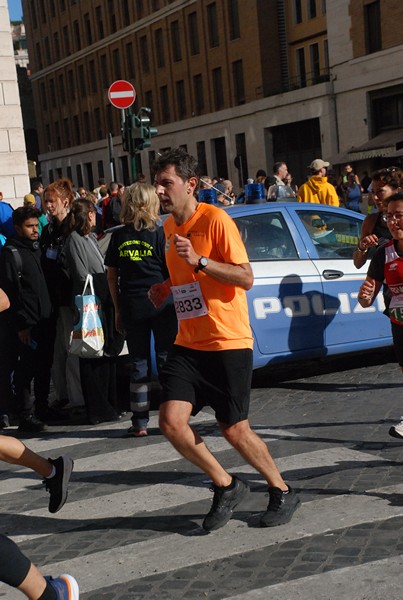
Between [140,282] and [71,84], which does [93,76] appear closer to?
[71,84]

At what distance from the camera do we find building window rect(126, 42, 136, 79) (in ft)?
203

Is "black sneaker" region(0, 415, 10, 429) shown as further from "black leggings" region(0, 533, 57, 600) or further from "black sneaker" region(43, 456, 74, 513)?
"black leggings" region(0, 533, 57, 600)

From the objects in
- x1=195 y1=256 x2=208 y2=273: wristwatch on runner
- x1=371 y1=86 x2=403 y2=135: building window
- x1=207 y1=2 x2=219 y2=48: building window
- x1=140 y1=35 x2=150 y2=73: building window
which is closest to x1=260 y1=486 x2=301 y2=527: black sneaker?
x1=195 y1=256 x2=208 y2=273: wristwatch on runner

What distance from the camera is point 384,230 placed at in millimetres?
8344

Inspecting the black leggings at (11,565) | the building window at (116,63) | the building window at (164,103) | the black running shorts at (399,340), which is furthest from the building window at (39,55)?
the black leggings at (11,565)

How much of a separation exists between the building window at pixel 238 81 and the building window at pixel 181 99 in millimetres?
5691

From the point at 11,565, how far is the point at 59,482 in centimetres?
160

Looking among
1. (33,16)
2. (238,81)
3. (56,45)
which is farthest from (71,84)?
(238,81)

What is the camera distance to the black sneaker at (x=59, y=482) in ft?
16.9

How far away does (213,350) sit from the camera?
5.04 m

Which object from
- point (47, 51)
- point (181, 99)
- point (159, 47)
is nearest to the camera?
point (181, 99)

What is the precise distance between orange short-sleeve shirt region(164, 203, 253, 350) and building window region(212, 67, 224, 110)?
4854cm

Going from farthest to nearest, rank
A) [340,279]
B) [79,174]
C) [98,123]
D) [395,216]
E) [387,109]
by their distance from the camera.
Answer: [79,174] < [98,123] < [387,109] < [340,279] < [395,216]

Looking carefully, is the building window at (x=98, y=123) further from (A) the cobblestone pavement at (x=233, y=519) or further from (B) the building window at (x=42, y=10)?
(A) the cobblestone pavement at (x=233, y=519)
